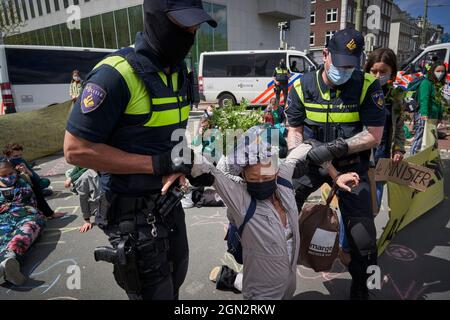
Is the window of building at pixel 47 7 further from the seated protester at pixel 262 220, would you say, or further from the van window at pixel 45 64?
the seated protester at pixel 262 220

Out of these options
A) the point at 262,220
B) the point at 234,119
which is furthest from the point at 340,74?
the point at 262,220

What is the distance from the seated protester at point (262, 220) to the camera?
1.79 m

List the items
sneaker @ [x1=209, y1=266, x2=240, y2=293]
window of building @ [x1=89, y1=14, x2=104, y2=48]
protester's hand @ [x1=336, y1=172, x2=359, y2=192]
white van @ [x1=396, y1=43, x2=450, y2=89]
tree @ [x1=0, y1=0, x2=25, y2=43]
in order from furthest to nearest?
window of building @ [x1=89, y1=14, x2=104, y2=48] < tree @ [x1=0, y1=0, x2=25, y2=43] < white van @ [x1=396, y1=43, x2=450, y2=89] < sneaker @ [x1=209, y1=266, x2=240, y2=293] < protester's hand @ [x1=336, y1=172, x2=359, y2=192]

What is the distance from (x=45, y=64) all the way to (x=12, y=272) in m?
8.22

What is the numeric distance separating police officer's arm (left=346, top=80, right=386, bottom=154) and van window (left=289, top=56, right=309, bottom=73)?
33.9ft

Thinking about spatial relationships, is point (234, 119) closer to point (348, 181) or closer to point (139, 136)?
point (348, 181)

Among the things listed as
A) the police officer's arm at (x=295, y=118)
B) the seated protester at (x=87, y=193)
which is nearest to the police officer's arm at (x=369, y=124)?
the police officer's arm at (x=295, y=118)

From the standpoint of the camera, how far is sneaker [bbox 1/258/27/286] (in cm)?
271

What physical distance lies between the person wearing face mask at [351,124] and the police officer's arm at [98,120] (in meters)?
1.34

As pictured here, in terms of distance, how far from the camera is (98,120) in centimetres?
128

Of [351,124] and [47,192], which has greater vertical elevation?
[351,124]

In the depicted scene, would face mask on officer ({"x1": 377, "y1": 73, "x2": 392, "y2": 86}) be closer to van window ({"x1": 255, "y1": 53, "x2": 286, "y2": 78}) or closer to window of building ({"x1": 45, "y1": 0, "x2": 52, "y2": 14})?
van window ({"x1": 255, "y1": 53, "x2": 286, "y2": 78})

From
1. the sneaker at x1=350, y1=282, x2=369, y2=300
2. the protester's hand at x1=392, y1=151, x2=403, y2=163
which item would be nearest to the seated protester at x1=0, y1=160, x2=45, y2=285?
the sneaker at x1=350, y1=282, x2=369, y2=300

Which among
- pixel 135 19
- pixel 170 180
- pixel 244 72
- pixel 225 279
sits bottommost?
pixel 225 279
